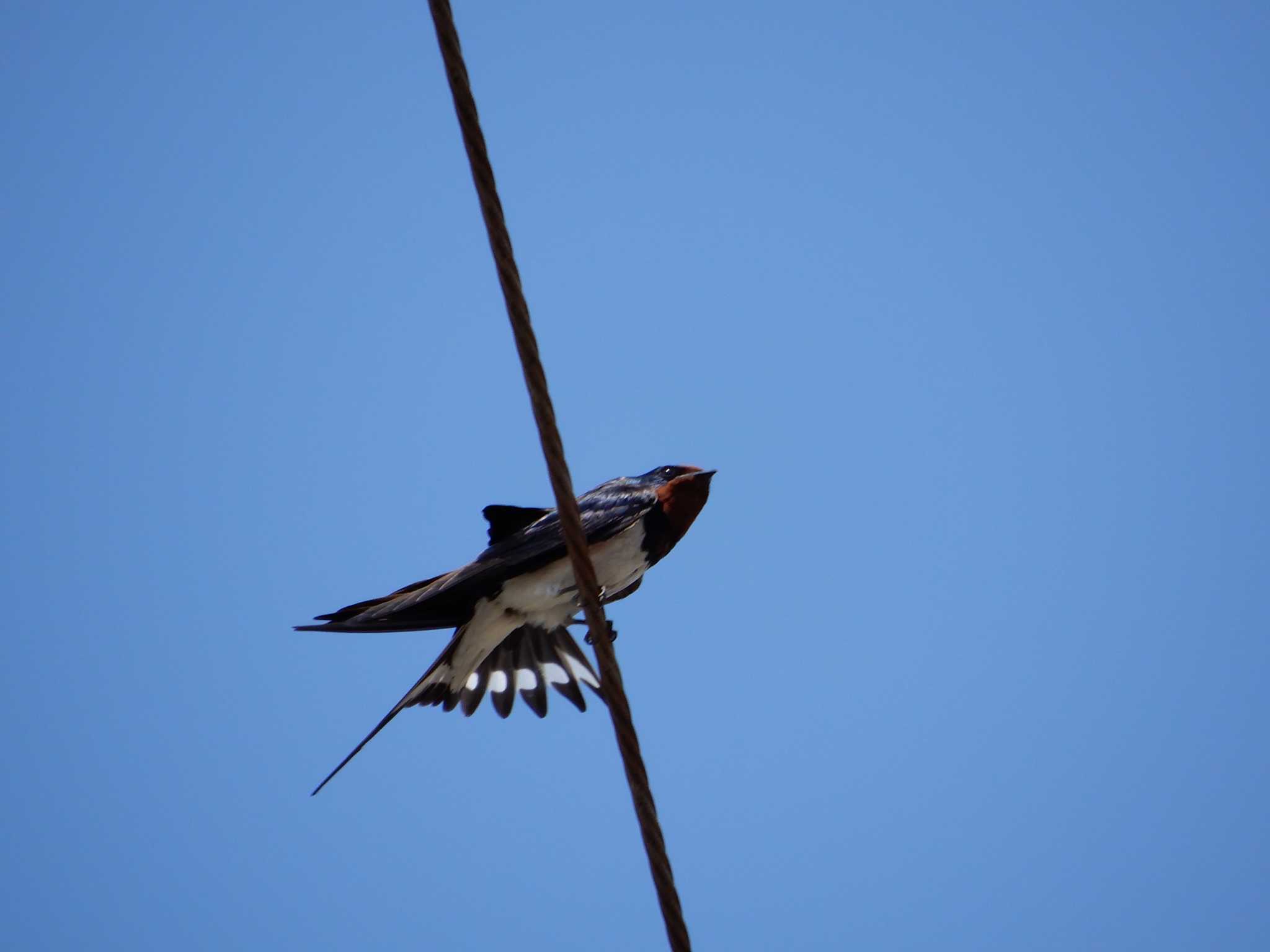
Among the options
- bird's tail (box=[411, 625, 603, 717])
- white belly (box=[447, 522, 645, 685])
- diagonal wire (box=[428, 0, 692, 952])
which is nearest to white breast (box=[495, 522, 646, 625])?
white belly (box=[447, 522, 645, 685])

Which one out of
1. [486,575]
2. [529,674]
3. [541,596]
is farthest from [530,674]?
[486,575]

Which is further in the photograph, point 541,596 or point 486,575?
point 541,596

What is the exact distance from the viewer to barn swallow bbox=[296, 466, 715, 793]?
16.1ft

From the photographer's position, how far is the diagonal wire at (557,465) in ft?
8.54

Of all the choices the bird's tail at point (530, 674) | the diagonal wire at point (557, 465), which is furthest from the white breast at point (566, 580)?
the diagonal wire at point (557, 465)

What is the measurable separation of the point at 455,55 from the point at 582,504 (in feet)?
9.80

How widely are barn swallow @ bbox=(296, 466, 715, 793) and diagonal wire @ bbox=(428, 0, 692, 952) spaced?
1.85 m

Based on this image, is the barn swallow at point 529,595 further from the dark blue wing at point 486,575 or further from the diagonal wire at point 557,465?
the diagonal wire at point 557,465

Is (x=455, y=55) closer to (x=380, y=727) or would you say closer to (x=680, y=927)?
(x=680, y=927)

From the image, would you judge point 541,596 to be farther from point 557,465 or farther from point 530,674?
point 557,465

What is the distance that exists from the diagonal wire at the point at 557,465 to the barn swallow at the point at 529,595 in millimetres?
1849

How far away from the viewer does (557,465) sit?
9.14 ft

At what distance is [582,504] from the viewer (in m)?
5.37

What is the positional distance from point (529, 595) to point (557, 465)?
8.16 ft
